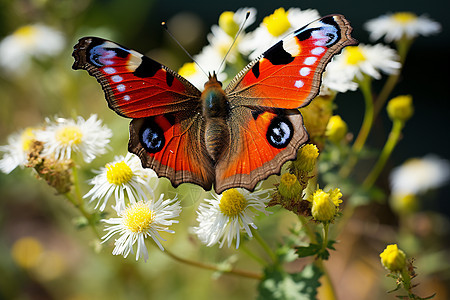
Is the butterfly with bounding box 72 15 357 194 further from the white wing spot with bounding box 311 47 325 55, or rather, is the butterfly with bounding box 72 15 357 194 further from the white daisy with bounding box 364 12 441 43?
the white daisy with bounding box 364 12 441 43

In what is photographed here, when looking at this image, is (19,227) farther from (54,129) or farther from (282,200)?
(282,200)

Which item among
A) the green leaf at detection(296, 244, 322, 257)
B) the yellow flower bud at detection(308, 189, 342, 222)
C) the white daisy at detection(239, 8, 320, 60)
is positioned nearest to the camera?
the yellow flower bud at detection(308, 189, 342, 222)

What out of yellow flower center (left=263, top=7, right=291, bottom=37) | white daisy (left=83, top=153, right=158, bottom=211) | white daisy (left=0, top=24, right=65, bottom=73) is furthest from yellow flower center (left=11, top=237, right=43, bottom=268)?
yellow flower center (left=263, top=7, right=291, bottom=37)

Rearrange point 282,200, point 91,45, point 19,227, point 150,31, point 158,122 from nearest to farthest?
point 282,200, point 91,45, point 158,122, point 19,227, point 150,31

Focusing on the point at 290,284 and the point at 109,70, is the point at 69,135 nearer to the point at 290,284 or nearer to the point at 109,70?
the point at 109,70

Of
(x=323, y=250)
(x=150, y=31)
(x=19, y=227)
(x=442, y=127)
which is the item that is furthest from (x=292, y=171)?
(x=150, y=31)

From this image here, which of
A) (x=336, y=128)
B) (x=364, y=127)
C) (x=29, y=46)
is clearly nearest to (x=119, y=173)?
(x=336, y=128)

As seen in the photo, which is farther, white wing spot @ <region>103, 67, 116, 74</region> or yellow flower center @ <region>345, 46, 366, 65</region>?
yellow flower center @ <region>345, 46, 366, 65</region>

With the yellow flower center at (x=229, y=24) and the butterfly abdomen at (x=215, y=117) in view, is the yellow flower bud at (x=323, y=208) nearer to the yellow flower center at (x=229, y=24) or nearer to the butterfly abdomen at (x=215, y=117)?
the butterfly abdomen at (x=215, y=117)
